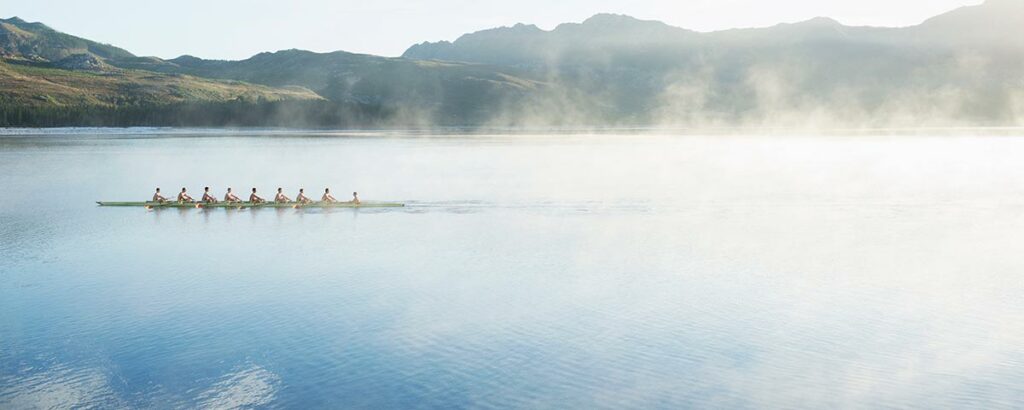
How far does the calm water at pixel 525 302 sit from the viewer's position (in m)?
21.0

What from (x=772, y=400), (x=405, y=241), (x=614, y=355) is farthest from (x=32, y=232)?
(x=772, y=400)

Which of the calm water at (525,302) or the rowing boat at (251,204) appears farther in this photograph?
the rowing boat at (251,204)

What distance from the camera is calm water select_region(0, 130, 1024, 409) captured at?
21.0m

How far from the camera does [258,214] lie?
184 ft

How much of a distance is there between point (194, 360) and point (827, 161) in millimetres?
91843

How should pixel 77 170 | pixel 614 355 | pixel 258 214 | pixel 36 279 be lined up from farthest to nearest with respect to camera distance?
pixel 77 170 → pixel 258 214 → pixel 36 279 → pixel 614 355

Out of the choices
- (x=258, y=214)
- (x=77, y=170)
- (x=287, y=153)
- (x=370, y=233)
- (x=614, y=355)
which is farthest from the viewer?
(x=287, y=153)

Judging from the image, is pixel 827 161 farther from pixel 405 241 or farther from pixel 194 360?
pixel 194 360

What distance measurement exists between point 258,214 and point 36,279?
22.9 m

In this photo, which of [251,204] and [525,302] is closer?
[525,302]

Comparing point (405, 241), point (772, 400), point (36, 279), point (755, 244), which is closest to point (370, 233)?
point (405, 241)

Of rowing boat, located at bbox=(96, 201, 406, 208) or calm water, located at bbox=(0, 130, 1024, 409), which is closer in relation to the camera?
calm water, located at bbox=(0, 130, 1024, 409)

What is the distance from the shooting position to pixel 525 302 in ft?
97.3

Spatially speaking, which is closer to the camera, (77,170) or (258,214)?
(258,214)
